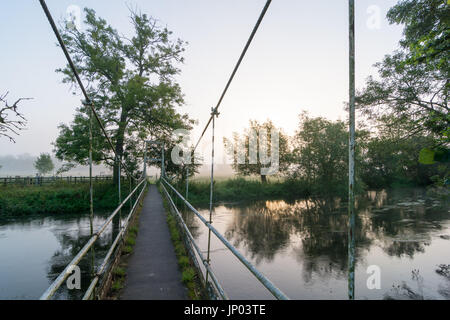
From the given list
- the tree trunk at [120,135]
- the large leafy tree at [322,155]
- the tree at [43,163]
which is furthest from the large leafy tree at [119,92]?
the tree at [43,163]

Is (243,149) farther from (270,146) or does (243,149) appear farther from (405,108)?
(405,108)

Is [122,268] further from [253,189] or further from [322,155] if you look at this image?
[253,189]

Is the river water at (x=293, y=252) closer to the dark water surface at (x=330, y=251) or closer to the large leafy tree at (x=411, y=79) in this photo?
the dark water surface at (x=330, y=251)

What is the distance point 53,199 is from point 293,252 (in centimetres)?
1562

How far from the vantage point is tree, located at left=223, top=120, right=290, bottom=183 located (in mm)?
29266

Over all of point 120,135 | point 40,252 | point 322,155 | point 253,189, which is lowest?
point 40,252

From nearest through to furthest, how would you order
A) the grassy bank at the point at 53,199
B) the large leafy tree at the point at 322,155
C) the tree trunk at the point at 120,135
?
the grassy bank at the point at 53,199
the tree trunk at the point at 120,135
the large leafy tree at the point at 322,155

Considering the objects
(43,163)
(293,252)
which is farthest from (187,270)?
(43,163)

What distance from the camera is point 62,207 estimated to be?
1678 centimetres

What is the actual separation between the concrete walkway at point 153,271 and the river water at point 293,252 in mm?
2682

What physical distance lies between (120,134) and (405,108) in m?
15.7

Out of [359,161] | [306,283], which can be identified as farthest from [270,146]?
[306,283]

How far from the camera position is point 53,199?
1723 centimetres

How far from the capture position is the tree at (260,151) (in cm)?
2927
